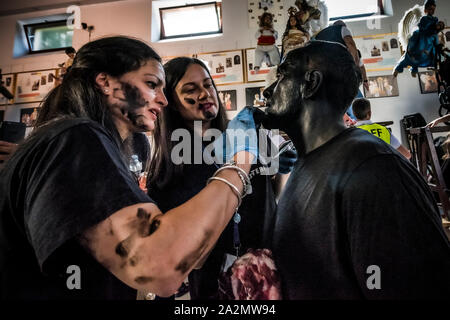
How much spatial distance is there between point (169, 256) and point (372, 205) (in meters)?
0.47

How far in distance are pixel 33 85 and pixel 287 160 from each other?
4.59 m

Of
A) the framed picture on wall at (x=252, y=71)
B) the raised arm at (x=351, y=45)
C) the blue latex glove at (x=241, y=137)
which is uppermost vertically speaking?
the framed picture on wall at (x=252, y=71)

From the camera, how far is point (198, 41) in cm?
393

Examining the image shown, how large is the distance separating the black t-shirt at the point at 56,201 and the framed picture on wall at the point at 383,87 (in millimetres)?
3597

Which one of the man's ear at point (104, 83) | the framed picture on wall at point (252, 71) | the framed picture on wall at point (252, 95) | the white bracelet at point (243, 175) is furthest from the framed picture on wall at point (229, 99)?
the white bracelet at point (243, 175)

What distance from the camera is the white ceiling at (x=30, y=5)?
159 inches

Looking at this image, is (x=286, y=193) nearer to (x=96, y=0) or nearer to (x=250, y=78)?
(x=250, y=78)

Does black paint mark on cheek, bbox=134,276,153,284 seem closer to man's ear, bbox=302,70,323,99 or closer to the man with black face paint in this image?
the man with black face paint

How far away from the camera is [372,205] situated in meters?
0.62

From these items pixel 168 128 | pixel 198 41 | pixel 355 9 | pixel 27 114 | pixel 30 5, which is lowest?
pixel 168 128

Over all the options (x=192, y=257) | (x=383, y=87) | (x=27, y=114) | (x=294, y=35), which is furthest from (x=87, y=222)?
(x=27, y=114)

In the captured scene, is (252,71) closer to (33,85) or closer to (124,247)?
(33,85)

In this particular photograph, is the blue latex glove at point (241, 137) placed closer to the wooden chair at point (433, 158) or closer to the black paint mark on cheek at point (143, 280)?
the black paint mark on cheek at point (143, 280)
